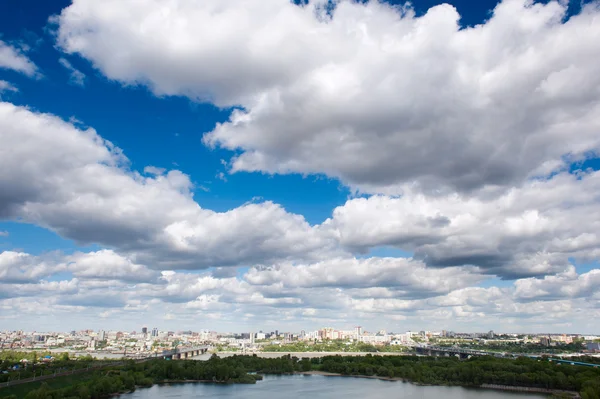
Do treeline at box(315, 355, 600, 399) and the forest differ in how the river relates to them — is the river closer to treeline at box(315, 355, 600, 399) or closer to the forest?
the forest

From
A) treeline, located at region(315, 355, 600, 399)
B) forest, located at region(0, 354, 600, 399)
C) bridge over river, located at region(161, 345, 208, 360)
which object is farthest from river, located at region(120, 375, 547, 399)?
bridge over river, located at region(161, 345, 208, 360)

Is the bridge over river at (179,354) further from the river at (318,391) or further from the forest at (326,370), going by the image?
the river at (318,391)

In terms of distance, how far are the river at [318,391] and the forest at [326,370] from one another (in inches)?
128

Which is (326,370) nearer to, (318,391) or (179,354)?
(318,391)

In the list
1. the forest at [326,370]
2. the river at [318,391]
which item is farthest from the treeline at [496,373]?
the river at [318,391]

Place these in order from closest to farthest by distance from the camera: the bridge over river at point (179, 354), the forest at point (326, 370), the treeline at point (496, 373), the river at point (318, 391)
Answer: the forest at point (326, 370) < the river at point (318, 391) < the treeline at point (496, 373) < the bridge over river at point (179, 354)

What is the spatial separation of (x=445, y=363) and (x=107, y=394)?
51838 millimetres

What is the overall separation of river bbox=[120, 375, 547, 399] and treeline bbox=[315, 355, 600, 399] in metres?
3.46

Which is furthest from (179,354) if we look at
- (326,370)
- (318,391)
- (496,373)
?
(496,373)

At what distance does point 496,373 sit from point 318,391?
23.9m

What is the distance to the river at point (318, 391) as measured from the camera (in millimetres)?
54969

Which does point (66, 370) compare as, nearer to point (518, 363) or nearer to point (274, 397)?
point (274, 397)

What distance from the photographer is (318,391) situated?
2372 inches

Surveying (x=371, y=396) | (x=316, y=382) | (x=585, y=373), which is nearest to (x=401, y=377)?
(x=316, y=382)
